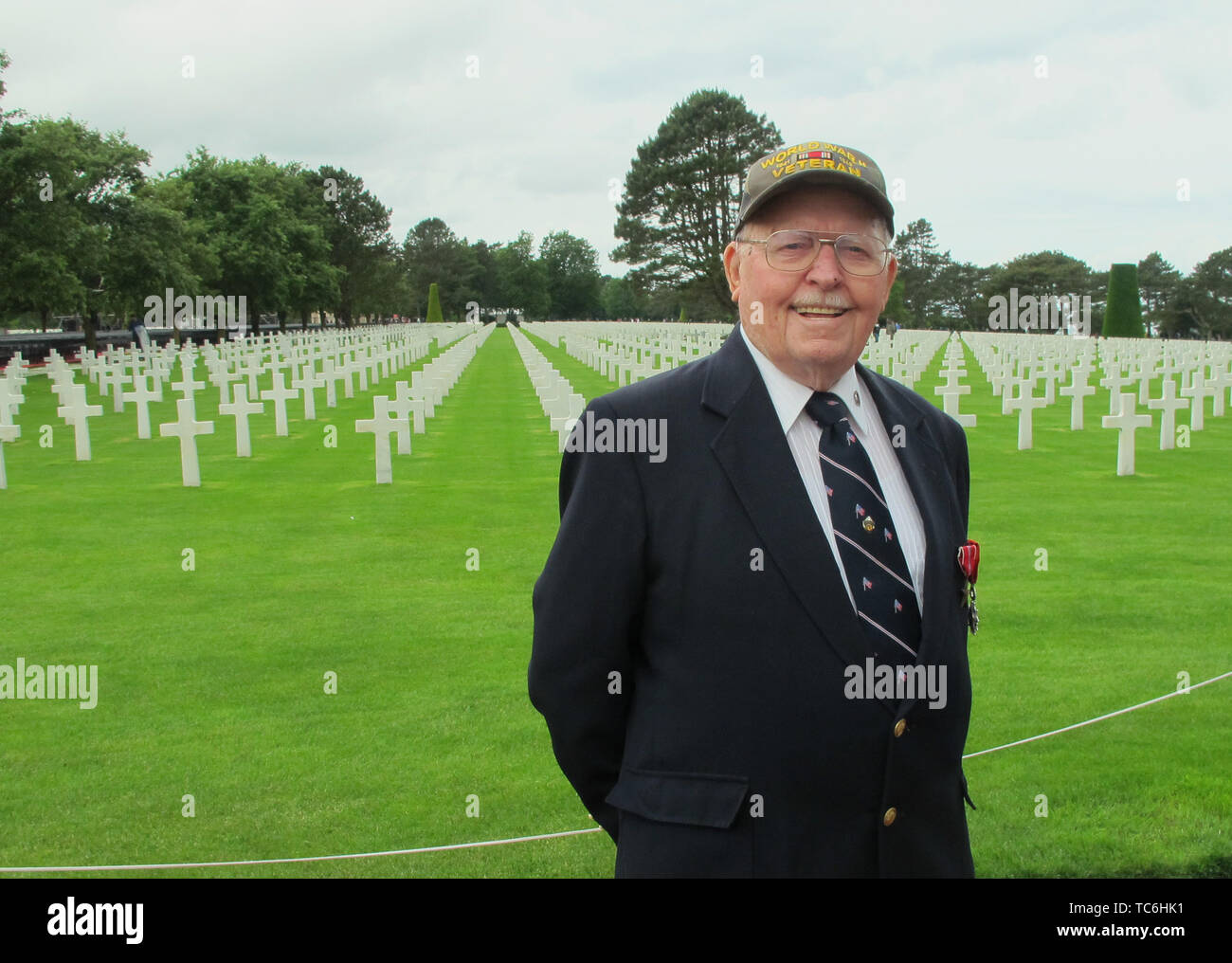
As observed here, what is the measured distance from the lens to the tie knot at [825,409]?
227cm

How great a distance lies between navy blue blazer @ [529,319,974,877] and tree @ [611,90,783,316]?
64105 millimetres

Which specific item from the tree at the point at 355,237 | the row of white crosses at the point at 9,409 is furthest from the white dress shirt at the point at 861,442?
the tree at the point at 355,237

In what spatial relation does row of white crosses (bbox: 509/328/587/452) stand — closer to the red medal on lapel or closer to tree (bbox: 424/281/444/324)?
the red medal on lapel

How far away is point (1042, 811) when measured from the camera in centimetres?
450

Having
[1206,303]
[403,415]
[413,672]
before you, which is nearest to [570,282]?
[1206,303]

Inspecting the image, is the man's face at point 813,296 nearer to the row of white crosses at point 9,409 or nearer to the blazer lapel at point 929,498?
the blazer lapel at point 929,498

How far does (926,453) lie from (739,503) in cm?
56

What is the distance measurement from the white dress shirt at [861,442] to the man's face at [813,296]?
0.11 feet

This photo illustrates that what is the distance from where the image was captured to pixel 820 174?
220 centimetres

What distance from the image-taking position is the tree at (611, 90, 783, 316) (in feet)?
216

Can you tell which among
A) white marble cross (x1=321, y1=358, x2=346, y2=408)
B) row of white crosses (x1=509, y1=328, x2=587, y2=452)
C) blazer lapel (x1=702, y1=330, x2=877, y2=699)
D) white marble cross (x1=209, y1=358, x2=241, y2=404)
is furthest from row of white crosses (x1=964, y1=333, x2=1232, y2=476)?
white marble cross (x1=209, y1=358, x2=241, y2=404)

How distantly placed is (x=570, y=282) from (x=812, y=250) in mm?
116353
